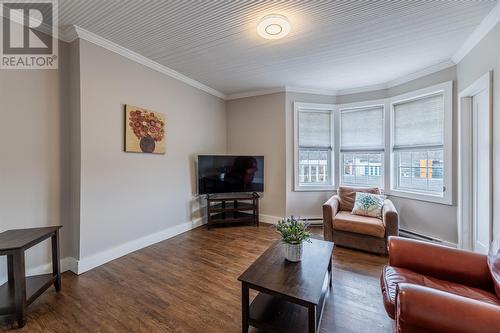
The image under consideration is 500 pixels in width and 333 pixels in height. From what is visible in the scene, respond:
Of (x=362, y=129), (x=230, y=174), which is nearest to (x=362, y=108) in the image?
(x=362, y=129)

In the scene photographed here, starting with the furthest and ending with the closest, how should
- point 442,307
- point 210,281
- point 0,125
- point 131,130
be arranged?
point 131,130
point 210,281
point 0,125
point 442,307

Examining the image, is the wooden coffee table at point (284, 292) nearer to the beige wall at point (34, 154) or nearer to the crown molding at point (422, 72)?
the beige wall at point (34, 154)

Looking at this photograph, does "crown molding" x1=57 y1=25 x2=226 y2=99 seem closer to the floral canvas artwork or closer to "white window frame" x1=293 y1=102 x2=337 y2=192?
the floral canvas artwork

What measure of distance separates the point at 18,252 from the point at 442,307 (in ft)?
8.93

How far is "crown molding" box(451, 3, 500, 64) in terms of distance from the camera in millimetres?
2025

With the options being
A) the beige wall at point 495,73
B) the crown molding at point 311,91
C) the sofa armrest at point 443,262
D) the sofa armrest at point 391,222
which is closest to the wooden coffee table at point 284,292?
the sofa armrest at point 443,262

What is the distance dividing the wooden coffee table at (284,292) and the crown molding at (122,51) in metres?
2.94

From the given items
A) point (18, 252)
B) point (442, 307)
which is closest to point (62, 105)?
point (18, 252)

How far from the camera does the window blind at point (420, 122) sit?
3213 millimetres

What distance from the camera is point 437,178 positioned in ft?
10.6

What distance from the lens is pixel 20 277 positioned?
5.43 ft

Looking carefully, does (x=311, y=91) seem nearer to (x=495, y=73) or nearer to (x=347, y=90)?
(x=347, y=90)

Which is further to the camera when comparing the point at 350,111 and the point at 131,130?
the point at 350,111

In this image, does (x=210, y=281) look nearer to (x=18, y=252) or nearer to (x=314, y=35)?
(x=18, y=252)
